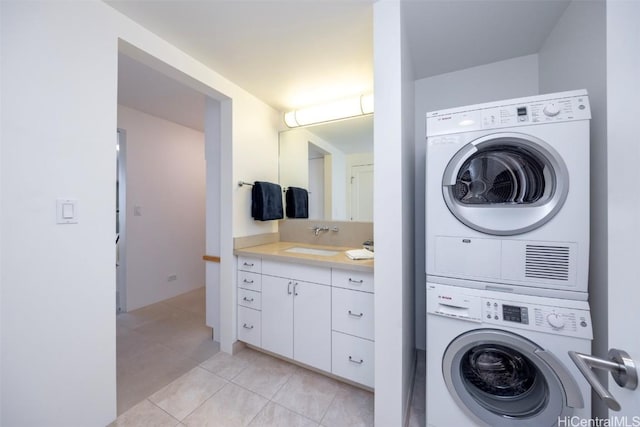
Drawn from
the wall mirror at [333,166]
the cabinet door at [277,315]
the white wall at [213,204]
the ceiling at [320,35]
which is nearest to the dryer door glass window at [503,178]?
the ceiling at [320,35]

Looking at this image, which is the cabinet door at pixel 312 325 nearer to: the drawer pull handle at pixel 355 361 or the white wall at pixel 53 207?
the drawer pull handle at pixel 355 361

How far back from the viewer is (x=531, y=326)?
981 mm

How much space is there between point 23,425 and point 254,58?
2.25 metres

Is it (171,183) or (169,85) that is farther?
(171,183)

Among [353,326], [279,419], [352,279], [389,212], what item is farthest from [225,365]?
[389,212]

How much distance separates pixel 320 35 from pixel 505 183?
1.36 m

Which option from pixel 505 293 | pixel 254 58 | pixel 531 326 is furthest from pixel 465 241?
pixel 254 58

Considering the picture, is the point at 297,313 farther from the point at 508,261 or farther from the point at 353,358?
the point at 508,261

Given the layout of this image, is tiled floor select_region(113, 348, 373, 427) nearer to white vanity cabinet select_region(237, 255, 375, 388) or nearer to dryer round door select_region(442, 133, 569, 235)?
white vanity cabinet select_region(237, 255, 375, 388)

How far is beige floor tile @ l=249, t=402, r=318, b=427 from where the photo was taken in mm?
1300

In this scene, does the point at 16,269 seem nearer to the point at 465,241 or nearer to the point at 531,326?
the point at 465,241

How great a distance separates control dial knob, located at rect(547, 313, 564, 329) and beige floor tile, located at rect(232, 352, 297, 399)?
5.13 ft

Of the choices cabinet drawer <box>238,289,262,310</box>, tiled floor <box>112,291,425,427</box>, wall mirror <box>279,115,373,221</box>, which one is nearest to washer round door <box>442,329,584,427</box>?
tiled floor <box>112,291,425,427</box>

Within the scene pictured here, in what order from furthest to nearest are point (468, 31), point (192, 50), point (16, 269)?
point (192, 50) < point (468, 31) < point (16, 269)
